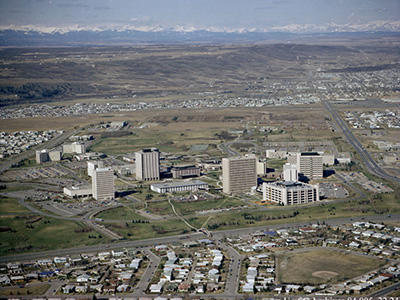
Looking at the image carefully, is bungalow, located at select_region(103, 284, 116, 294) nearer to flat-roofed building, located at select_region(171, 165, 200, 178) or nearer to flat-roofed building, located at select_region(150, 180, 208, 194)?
flat-roofed building, located at select_region(150, 180, 208, 194)

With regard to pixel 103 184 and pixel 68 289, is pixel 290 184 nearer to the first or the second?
pixel 103 184

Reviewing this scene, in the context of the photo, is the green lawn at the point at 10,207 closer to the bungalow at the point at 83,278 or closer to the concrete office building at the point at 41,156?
the concrete office building at the point at 41,156

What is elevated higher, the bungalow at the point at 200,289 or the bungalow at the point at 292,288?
the bungalow at the point at 292,288

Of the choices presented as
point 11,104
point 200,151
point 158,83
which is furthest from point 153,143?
point 158,83

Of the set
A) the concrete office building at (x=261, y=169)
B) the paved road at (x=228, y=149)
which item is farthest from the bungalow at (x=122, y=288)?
the paved road at (x=228, y=149)

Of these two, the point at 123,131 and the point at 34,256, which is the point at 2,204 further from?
the point at 123,131

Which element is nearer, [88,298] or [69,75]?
[88,298]

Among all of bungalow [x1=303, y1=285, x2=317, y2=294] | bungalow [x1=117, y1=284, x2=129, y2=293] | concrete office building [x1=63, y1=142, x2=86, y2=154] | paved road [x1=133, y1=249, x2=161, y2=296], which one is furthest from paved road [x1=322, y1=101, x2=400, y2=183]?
bungalow [x1=117, y1=284, x2=129, y2=293]
